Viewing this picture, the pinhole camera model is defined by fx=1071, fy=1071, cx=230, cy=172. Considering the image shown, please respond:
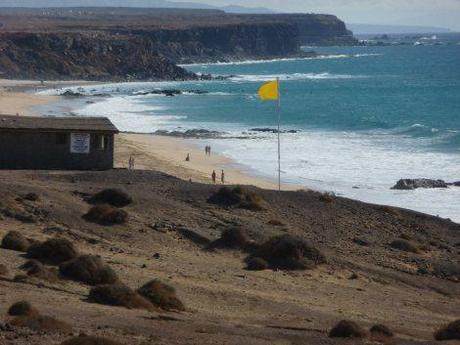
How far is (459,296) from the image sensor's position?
886 inches

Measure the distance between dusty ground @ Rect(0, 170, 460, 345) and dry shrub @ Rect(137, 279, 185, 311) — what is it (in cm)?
31

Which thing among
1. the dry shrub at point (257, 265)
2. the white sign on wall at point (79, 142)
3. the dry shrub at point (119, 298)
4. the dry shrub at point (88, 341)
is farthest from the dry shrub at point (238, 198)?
the dry shrub at point (88, 341)

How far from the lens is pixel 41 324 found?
1427cm

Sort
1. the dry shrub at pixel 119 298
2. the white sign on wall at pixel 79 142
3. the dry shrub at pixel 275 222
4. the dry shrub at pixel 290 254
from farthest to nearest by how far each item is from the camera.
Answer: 1. the white sign on wall at pixel 79 142
2. the dry shrub at pixel 275 222
3. the dry shrub at pixel 290 254
4. the dry shrub at pixel 119 298

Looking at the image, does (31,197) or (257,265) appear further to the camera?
(31,197)

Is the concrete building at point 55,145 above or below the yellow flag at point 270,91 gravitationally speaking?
below

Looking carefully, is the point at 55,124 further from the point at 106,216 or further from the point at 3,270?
the point at 3,270

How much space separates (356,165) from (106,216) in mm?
24890

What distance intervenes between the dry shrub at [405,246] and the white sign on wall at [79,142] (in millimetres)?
9745

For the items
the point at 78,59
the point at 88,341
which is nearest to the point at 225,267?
the point at 88,341

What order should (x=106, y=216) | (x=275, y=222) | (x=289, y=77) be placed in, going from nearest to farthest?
(x=106, y=216)
(x=275, y=222)
(x=289, y=77)

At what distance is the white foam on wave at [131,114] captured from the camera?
63500 millimetres

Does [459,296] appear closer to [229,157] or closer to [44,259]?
[44,259]

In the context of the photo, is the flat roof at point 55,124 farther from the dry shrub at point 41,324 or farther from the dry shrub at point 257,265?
the dry shrub at point 41,324
